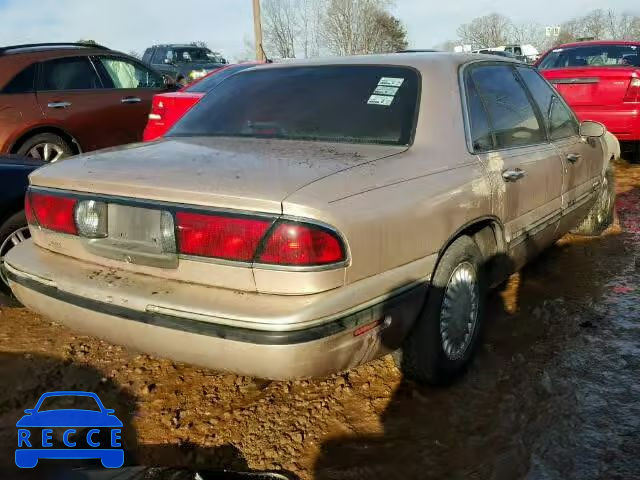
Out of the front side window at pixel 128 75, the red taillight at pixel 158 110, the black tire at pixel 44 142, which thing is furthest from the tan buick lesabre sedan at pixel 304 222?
the front side window at pixel 128 75

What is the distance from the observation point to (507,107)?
3.42 meters

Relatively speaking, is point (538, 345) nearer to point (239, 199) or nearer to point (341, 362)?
point (341, 362)

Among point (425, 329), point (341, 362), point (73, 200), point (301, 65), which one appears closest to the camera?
point (341, 362)

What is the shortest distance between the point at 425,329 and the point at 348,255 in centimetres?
71

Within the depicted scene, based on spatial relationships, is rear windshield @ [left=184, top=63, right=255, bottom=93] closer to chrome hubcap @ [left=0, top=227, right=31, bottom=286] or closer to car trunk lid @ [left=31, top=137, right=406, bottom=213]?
chrome hubcap @ [left=0, top=227, right=31, bottom=286]

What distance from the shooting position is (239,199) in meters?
2.10

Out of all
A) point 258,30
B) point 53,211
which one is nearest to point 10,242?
point 53,211

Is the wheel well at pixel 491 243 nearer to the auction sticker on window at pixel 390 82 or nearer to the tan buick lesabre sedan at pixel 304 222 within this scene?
the tan buick lesabre sedan at pixel 304 222

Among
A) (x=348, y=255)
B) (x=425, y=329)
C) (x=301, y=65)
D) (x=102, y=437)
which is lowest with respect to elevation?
(x=102, y=437)

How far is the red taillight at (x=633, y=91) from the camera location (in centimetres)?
748

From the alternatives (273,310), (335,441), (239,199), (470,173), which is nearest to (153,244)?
(239,199)

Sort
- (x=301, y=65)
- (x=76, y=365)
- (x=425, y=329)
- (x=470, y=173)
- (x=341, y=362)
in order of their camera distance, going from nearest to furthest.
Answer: (x=341, y=362) → (x=425, y=329) → (x=470, y=173) → (x=76, y=365) → (x=301, y=65)

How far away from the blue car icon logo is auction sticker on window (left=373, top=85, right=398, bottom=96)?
1.83 m

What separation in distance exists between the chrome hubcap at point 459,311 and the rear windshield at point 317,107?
0.69 meters
